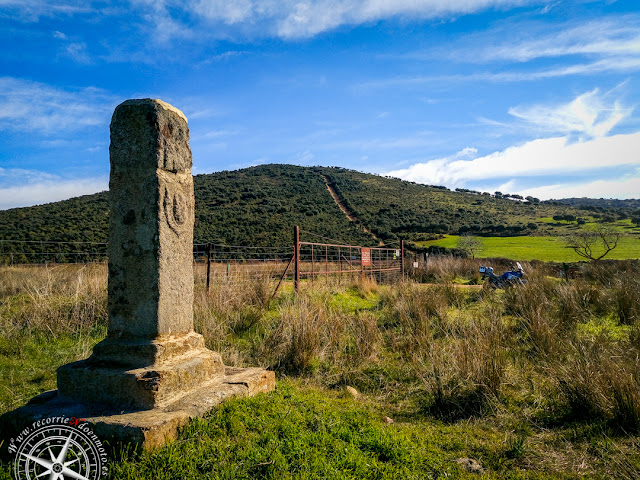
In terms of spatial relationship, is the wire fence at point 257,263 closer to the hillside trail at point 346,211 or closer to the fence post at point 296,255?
the fence post at point 296,255

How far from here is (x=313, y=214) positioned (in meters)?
43.8

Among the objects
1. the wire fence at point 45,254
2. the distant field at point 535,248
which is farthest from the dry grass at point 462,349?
the distant field at point 535,248

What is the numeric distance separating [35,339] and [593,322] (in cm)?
915

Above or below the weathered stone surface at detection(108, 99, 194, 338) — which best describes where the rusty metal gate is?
below

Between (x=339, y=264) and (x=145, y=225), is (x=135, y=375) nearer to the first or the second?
(x=145, y=225)

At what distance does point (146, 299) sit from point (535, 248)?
98.3 ft

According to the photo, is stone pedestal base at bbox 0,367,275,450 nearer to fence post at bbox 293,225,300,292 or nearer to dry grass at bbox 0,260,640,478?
dry grass at bbox 0,260,640,478

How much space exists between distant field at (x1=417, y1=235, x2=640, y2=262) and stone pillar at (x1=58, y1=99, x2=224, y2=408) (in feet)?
77.5

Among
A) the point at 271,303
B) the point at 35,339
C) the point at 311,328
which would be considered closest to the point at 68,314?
the point at 35,339

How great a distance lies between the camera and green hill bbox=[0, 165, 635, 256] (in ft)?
103

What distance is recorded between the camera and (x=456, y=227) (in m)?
40.8

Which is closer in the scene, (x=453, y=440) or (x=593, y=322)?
(x=453, y=440)

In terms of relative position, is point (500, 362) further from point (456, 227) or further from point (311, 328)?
point (456, 227)

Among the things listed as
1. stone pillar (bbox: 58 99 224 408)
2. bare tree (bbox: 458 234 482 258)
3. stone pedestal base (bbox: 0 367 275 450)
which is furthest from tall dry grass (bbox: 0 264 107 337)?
bare tree (bbox: 458 234 482 258)
